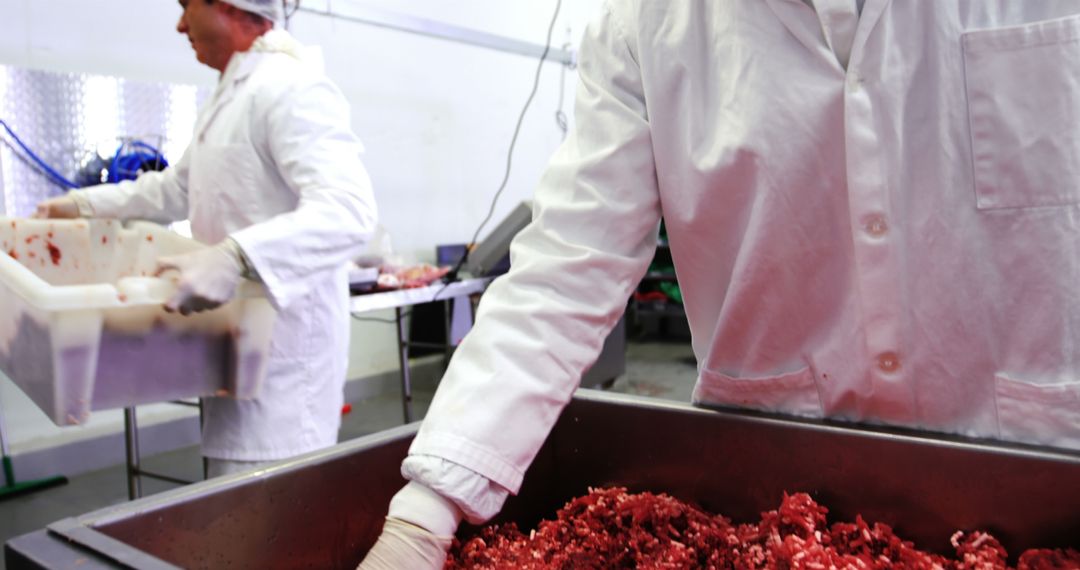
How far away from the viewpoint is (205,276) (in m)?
1.58

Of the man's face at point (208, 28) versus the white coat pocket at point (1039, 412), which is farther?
the man's face at point (208, 28)

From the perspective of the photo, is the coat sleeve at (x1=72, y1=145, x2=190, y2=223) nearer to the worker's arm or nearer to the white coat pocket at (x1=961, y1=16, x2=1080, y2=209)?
the worker's arm

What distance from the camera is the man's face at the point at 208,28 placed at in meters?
2.15

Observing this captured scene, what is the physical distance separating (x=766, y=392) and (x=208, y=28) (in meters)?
1.79

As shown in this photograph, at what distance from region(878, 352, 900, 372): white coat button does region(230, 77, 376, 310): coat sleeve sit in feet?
3.99

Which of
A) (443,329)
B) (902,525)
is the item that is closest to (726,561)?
(902,525)

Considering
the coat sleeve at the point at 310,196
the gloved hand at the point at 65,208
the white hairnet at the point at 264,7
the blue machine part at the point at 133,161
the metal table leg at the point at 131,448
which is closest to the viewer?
the coat sleeve at the point at 310,196

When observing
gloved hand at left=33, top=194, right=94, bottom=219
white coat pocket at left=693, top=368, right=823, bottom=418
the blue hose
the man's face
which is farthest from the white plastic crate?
the blue hose

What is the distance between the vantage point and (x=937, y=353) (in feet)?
3.23

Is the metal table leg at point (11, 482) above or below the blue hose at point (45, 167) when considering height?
below

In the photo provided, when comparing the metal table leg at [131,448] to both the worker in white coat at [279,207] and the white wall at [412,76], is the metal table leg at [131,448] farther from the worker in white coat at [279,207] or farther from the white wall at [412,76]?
the white wall at [412,76]

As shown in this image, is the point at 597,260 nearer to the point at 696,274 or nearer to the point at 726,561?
the point at 696,274

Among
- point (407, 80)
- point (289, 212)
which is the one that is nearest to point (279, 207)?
point (289, 212)

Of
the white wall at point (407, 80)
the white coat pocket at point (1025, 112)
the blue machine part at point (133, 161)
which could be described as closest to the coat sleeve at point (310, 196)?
the white coat pocket at point (1025, 112)
